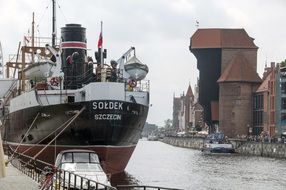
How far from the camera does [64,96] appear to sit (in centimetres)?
3622

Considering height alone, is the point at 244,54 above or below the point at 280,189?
above

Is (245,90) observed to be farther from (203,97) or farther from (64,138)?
(64,138)

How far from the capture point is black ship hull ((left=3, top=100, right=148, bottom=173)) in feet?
112

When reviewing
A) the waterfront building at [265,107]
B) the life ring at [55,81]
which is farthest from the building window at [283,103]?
the life ring at [55,81]

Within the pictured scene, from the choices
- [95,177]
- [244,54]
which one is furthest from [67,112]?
[244,54]

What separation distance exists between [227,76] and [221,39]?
46.7 feet

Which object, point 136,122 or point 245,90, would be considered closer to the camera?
point 136,122

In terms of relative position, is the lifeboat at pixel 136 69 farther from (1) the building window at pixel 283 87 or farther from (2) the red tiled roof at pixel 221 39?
(2) the red tiled roof at pixel 221 39

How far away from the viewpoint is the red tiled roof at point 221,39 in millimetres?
146375

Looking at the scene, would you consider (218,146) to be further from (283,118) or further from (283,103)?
(283,103)

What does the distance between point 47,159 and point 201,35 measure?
386 ft

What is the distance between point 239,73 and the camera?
138000mm

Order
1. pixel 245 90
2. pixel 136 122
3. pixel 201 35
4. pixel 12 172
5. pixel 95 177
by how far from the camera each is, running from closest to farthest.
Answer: pixel 95 177
pixel 12 172
pixel 136 122
pixel 245 90
pixel 201 35

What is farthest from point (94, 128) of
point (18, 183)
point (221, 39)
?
point (221, 39)
